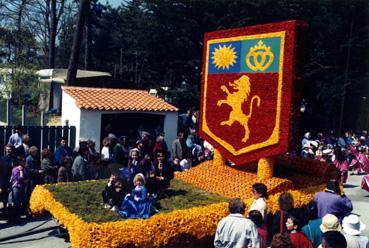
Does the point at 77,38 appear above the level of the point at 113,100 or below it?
above

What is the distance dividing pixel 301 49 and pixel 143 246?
5366 mm

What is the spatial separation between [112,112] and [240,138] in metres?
7.47

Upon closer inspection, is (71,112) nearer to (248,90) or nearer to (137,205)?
(248,90)

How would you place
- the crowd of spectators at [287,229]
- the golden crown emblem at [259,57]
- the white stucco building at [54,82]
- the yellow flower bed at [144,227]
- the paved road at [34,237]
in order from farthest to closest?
the white stucco building at [54,82] → the golden crown emblem at [259,57] → the paved road at [34,237] → the yellow flower bed at [144,227] → the crowd of spectators at [287,229]

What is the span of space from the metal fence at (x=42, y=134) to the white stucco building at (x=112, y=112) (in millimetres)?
552

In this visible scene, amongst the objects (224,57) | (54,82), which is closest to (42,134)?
(224,57)

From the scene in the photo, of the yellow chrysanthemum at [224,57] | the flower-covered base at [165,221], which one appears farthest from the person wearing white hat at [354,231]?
the yellow chrysanthemum at [224,57]

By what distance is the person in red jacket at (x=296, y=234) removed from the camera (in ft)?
17.0

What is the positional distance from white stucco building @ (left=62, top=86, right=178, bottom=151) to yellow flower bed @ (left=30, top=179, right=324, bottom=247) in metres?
7.24

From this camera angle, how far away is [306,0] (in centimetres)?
2473

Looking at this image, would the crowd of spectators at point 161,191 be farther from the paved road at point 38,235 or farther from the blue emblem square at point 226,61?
the blue emblem square at point 226,61

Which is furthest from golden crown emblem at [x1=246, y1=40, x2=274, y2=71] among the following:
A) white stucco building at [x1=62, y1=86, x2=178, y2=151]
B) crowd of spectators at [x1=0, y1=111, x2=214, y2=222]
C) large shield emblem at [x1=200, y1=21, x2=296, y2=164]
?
white stucco building at [x1=62, y1=86, x2=178, y2=151]

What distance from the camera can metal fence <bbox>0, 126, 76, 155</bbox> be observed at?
13175 mm

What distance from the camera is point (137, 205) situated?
7.75m
